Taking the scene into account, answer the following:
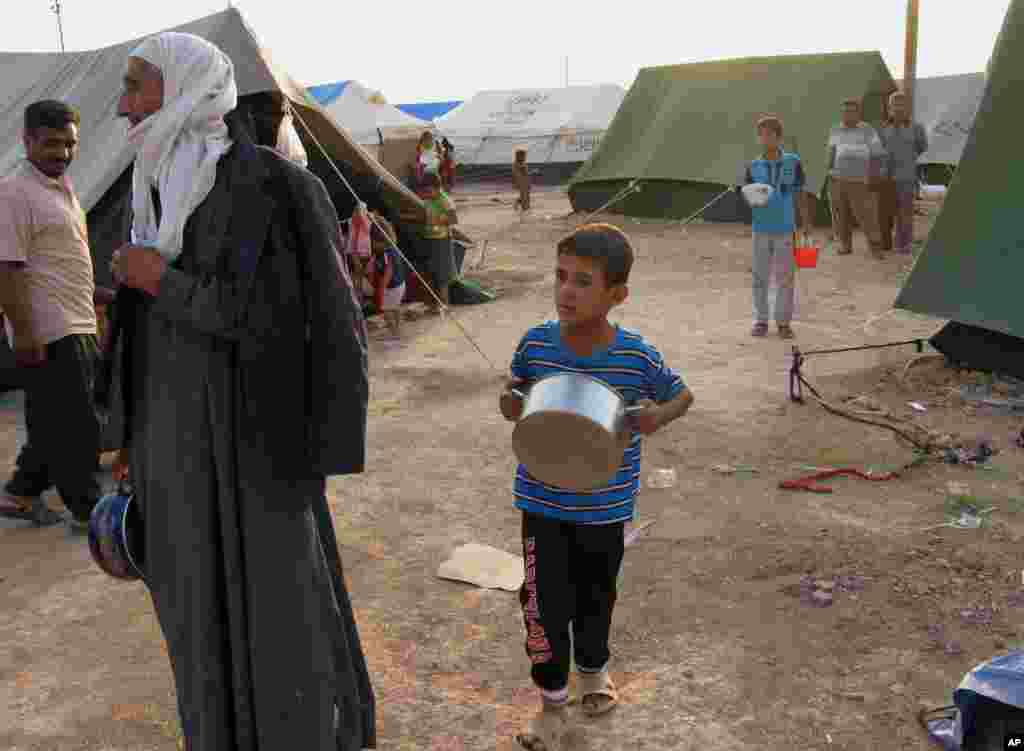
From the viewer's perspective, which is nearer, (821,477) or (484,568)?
(484,568)

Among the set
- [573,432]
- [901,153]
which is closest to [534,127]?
[901,153]

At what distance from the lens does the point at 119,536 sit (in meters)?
2.34

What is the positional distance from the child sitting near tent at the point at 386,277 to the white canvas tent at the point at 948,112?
13.7 meters

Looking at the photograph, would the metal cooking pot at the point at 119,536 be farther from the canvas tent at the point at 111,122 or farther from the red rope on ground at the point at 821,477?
the canvas tent at the point at 111,122

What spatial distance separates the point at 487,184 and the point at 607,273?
25259mm

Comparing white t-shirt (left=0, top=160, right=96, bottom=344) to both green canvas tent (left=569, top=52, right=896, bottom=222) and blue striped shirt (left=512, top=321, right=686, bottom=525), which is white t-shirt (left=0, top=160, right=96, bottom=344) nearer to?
blue striped shirt (left=512, top=321, right=686, bottom=525)

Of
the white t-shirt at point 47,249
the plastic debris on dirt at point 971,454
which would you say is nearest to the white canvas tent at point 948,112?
the plastic debris on dirt at point 971,454

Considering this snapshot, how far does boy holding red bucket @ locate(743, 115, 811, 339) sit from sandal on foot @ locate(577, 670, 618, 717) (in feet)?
17.0

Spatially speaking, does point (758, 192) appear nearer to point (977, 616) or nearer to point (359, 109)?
point (977, 616)

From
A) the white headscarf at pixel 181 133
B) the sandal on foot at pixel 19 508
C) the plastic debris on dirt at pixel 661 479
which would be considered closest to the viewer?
the white headscarf at pixel 181 133

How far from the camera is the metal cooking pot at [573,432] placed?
2387mm

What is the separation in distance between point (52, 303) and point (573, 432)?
267cm

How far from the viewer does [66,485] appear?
171 inches

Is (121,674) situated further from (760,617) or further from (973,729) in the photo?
(973,729)
